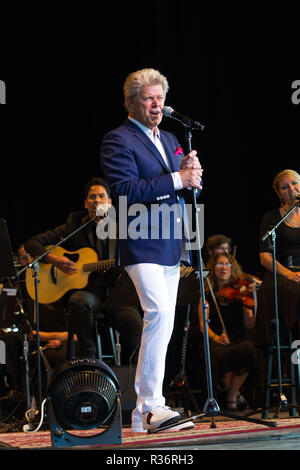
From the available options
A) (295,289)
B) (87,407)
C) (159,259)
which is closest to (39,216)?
(295,289)

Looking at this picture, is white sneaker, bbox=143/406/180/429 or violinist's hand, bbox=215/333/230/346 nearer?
white sneaker, bbox=143/406/180/429

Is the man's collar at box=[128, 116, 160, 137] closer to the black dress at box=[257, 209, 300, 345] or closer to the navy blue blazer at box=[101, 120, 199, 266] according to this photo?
the navy blue blazer at box=[101, 120, 199, 266]

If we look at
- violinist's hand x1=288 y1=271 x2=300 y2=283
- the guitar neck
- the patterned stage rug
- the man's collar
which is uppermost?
the man's collar

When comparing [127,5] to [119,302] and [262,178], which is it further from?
[119,302]

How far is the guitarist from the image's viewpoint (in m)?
4.34

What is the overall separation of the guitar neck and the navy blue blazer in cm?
141

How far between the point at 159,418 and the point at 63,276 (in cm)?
223

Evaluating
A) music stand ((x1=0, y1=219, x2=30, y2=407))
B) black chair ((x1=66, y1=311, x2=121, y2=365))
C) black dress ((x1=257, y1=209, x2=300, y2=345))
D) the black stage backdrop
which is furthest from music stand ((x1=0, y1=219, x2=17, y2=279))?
the black stage backdrop

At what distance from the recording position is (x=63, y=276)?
15.9 ft

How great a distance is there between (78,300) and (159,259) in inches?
59.2

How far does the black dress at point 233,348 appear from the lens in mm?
5164

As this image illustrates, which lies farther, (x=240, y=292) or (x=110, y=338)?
(x=240, y=292)

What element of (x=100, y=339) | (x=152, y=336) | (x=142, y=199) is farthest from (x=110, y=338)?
(x=142, y=199)

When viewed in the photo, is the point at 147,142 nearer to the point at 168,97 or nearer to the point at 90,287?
the point at 90,287
